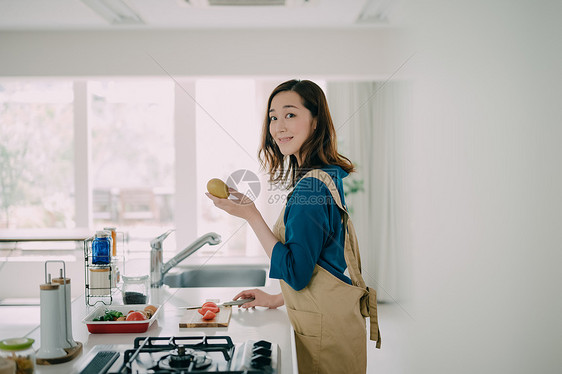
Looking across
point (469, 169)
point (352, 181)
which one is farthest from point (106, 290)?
point (352, 181)

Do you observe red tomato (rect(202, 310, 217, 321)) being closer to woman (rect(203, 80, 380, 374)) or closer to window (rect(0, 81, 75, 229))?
woman (rect(203, 80, 380, 374))

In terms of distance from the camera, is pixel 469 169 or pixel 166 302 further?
pixel 469 169

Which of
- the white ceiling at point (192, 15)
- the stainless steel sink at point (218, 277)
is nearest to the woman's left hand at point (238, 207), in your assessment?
the stainless steel sink at point (218, 277)

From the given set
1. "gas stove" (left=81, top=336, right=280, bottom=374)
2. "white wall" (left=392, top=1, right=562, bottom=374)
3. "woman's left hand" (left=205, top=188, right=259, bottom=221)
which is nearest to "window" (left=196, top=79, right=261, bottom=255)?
"white wall" (left=392, top=1, right=562, bottom=374)

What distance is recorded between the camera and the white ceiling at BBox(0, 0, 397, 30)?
3.21m

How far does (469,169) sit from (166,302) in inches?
63.9

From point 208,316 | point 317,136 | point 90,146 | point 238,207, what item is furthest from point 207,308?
point 90,146

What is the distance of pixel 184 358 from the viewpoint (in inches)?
38.8

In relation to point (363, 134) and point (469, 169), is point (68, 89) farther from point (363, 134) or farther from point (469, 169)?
point (469, 169)

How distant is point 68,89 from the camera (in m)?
4.60

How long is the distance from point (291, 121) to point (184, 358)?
2.39 ft

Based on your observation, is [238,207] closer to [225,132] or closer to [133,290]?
[133,290]

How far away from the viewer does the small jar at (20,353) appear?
866 mm

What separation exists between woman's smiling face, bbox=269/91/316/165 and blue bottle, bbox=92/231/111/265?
0.62 m
